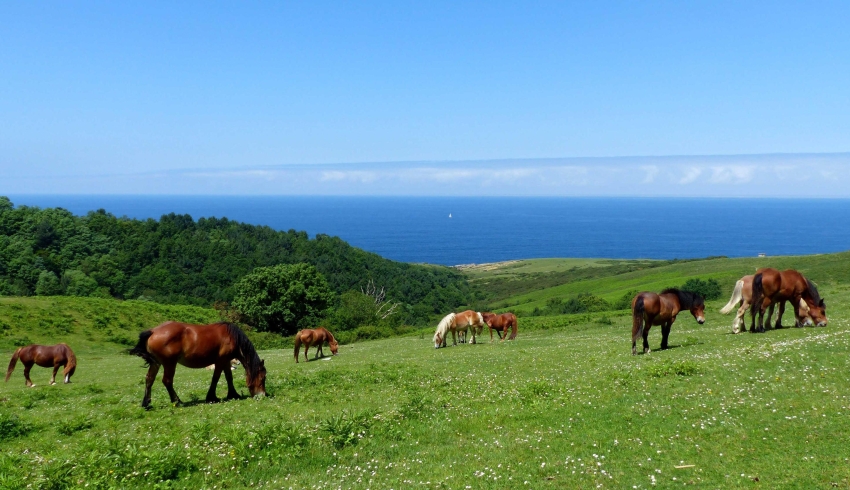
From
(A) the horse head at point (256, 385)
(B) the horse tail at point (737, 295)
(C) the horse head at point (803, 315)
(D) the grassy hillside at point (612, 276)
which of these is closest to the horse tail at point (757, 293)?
(B) the horse tail at point (737, 295)

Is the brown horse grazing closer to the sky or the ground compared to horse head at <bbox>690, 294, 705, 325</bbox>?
closer to the ground

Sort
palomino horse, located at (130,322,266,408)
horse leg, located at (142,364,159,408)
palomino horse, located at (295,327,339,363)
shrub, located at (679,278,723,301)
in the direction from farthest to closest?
shrub, located at (679,278,723,301) → palomino horse, located at (295,327,339,363) → palomino horse, located at (130,322,266,408) → horse leg, located at (142,364,159,408)

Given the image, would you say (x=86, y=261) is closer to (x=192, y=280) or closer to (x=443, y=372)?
(x=192, y=280)

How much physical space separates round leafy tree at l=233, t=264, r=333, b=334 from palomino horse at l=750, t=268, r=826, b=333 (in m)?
45.1

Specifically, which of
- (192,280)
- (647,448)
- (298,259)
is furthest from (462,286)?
(647,448)

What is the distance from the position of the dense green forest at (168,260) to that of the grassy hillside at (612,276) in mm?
13942

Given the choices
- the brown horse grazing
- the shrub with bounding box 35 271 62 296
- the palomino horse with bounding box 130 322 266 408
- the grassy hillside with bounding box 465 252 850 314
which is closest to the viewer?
the palomino horse with bounding box 130 322 266 408

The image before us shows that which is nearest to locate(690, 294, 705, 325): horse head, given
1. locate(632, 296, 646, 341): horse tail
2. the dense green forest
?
locate(632, 296, 646, 341): horse tail

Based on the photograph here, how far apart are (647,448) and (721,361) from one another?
736cm

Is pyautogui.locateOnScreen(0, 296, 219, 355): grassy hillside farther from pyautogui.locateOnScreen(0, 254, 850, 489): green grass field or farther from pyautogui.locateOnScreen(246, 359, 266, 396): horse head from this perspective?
pyautogui.locateOnScreen(246, 359, 266, 396): horse head

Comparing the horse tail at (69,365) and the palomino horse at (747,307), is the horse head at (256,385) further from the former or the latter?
the palomino horse at (747,307)

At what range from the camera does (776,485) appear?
26.0ft

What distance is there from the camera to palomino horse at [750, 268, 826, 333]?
67.0 ft

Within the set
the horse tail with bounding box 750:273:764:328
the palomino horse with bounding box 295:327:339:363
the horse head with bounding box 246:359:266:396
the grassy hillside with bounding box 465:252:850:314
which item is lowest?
the grassy hillside with bounding box 465:252:850:314
